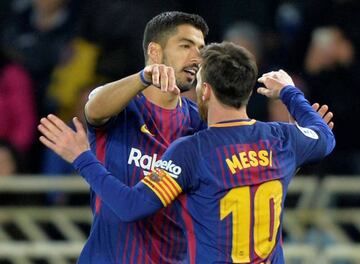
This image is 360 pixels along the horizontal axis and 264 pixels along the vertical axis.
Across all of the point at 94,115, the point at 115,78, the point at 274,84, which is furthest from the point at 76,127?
the point at 115,78

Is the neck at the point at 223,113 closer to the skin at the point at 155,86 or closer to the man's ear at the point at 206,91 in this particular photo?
the man's ear at the point at 206,91

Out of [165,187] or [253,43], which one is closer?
[165,187]

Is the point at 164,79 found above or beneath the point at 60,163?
beneath

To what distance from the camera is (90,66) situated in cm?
847

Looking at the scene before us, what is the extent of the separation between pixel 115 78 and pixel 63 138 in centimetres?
397

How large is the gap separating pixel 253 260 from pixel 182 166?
48cm

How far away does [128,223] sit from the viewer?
478cm

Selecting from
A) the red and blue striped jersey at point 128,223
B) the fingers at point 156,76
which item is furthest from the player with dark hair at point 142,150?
the fingers at point 156,76

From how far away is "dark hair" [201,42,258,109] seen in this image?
14.3ft

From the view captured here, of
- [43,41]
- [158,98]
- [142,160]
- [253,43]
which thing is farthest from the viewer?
[43,41]

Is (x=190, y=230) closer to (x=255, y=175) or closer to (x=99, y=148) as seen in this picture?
(x=255, y=175)

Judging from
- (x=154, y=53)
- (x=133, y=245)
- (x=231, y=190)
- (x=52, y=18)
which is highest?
(x=52, y=18)

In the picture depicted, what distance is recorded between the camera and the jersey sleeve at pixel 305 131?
14.9 feet

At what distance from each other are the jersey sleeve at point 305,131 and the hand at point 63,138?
0.86 metres
